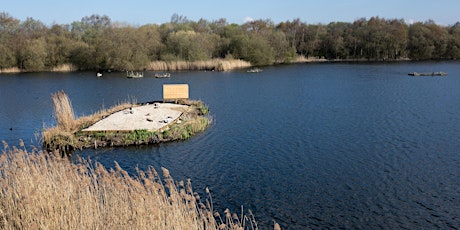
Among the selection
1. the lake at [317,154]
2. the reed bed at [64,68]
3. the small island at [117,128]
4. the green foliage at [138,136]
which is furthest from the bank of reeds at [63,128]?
the reed bed at [64,68]

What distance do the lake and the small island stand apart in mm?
702

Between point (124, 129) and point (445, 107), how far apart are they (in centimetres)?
2145

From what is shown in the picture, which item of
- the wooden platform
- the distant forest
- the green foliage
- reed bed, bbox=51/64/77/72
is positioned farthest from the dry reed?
reed bed, bbox=51/64/77/72

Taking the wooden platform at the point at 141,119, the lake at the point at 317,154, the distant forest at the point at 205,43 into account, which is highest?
the distant forest at the point at 205,43

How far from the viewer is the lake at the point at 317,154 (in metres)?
12.2

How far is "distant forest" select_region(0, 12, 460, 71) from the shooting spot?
68688mm

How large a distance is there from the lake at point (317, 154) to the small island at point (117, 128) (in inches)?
27.7

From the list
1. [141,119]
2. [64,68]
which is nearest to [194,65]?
[64,68]

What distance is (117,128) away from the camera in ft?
68.3

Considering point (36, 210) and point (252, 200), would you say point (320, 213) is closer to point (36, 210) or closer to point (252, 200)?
point (252, 200)

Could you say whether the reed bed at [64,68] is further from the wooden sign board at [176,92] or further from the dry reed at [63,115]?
the dry reed at [63,115]

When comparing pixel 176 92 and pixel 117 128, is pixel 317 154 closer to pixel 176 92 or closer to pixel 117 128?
pixel 117 128

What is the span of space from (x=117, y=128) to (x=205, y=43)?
173ft

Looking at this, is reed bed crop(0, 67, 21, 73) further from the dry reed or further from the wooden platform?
the dry reed
